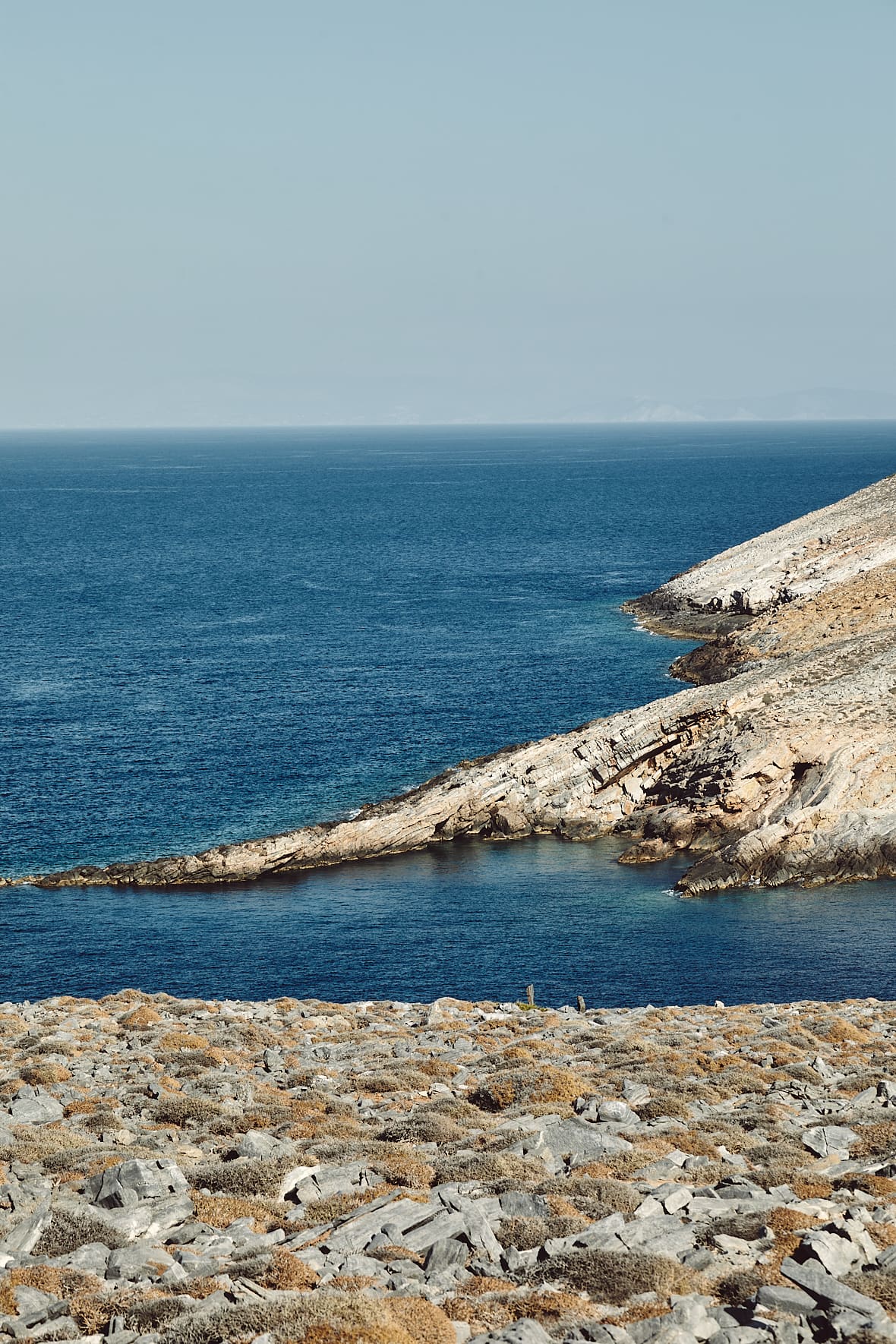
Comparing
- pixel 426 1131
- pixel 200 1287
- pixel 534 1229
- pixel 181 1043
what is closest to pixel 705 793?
pixel 181 1043

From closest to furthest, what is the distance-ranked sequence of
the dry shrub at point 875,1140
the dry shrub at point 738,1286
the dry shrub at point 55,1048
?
1. the dry shrub at point 738,1286
2. the dry shrub at point 875,1140
3. the dry shrub at point 55,1048

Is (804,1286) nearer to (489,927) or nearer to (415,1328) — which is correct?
(415,1328)

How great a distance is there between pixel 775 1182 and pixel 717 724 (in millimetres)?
55892

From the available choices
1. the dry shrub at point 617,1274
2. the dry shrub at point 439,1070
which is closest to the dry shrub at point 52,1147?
the dry shrub at point 439,1070

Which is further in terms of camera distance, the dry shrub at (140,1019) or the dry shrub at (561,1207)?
the dry shrub at (140,1019)

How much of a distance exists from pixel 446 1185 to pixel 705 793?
5225cm

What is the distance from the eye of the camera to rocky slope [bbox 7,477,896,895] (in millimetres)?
67625

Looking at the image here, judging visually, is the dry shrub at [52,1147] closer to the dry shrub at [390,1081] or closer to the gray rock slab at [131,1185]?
the gray rock slab at [131,1185]

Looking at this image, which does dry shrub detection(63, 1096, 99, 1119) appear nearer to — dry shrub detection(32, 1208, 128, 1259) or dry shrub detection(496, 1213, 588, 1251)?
dry shrub detection(32, 1208, 128, 1259)

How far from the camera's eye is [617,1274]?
61.4 ft

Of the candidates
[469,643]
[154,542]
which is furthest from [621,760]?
[154,542]

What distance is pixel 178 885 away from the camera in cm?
6850

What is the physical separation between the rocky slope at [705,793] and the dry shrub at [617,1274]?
47321 millimetres

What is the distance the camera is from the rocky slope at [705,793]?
222 ft
